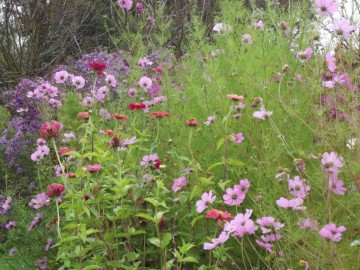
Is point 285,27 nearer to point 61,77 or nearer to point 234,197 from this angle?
point 234,197

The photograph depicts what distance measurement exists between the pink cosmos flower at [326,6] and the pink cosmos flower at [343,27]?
0.57ft

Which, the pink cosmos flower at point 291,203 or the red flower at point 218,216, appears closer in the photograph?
the pink cosmos flower at point 291,203

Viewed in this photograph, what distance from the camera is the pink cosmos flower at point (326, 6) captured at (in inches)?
100

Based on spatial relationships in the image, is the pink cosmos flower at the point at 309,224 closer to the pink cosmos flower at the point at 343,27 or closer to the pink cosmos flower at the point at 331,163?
the pink cosmos flower at the point at 331,163

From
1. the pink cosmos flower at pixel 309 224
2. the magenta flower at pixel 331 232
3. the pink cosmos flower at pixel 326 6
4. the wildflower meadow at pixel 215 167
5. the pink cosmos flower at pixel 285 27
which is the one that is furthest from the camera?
→ the pink cosmos flower at pixel 285 27

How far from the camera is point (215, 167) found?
3068mm

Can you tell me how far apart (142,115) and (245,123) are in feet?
3.64

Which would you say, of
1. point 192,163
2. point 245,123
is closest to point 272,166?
point 192,163

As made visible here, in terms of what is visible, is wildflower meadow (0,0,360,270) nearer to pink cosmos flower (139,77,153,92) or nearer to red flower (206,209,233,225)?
red flower (206,209,233,225)

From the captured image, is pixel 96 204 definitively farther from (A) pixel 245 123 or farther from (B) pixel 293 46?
(B) pixel 293 46

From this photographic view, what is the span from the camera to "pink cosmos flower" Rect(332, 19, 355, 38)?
7.77 feet

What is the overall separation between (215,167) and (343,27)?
1053mm

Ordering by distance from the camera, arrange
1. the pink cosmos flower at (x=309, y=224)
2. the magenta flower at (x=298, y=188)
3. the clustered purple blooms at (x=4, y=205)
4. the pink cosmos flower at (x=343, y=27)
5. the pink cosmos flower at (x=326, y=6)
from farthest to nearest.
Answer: the clustered purple blooms at (x=4, y=205) → the pink cosmos flower at (x=326, y=6) → the pink cosmos flower at (x=343, y=27) → the magenta flower at (x=298, y=188) → the pink cosmos flower at (x=309, y=224)

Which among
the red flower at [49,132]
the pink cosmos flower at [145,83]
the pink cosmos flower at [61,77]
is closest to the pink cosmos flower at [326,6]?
the red flower at [49,132]
